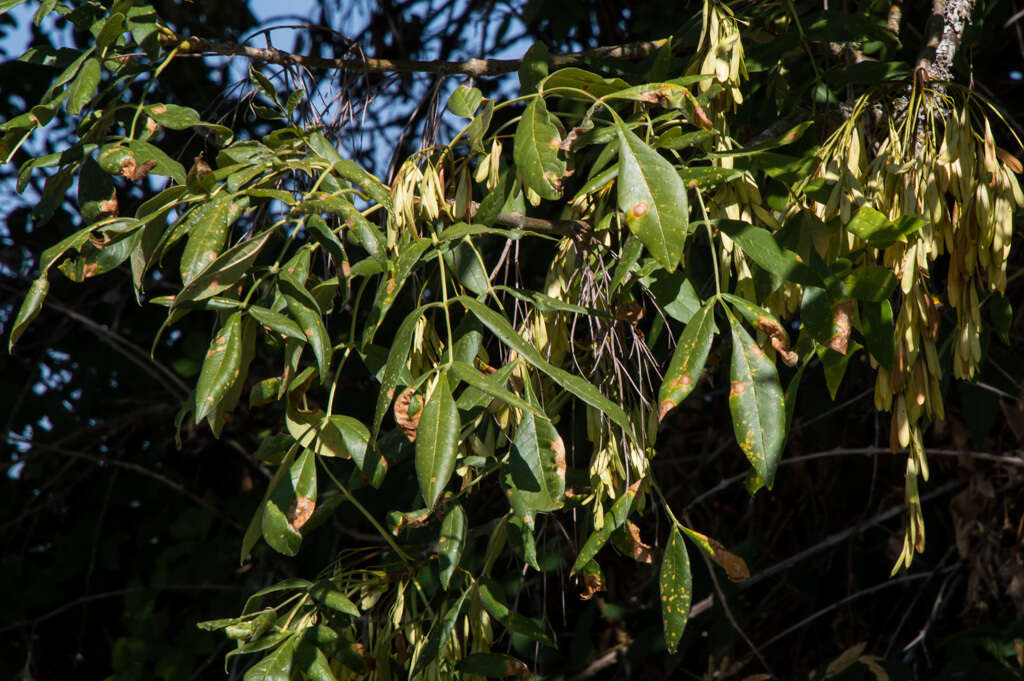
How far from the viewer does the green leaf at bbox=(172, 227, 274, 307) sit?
29.4 inches

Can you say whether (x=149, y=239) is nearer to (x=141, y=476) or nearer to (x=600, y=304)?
(x=600, y=304)

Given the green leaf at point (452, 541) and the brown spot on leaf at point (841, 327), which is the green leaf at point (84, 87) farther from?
the brown spot on leaf at point (841, 327)

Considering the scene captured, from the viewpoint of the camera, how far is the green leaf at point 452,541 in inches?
36.6

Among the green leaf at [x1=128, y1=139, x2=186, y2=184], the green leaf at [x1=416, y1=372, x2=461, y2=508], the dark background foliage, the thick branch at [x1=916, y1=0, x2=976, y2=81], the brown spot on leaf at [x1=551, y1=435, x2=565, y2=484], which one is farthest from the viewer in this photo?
the dark background foliage

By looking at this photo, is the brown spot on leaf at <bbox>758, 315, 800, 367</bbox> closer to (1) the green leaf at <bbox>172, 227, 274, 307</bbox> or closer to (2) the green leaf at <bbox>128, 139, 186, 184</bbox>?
(1) the green leaf at <bbox>172, 227, 274, 307</bbox>

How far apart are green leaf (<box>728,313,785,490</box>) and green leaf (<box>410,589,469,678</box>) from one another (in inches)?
15.3

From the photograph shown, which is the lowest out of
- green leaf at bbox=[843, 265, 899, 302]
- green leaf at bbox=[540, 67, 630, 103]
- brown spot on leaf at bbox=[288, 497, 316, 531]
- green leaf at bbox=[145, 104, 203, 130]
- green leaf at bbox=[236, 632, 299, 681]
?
green leaf at bbox=[236, 632, 299, 681]

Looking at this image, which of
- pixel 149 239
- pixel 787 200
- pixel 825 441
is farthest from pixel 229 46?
pixel 825 441

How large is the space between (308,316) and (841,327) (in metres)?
0.44

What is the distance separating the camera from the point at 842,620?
2.01m

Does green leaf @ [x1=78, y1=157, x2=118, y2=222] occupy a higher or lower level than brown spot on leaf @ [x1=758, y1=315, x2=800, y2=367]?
higher

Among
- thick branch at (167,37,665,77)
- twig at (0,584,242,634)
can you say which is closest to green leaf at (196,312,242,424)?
thick branch at (167,37,665,77)

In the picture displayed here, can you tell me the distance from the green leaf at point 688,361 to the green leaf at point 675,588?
0.64ft

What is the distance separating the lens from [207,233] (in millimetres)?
814
